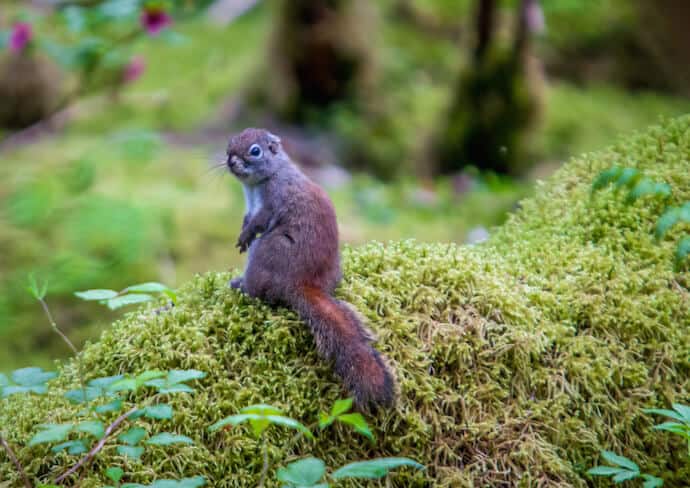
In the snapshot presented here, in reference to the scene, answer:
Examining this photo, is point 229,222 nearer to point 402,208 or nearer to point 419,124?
point 402,208

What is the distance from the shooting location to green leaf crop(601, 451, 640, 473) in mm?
1920

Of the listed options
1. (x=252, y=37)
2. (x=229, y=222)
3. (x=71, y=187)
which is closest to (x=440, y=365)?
(x=71, y=187)

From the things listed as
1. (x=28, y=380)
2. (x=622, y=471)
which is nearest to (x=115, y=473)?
(x=28, y=380)

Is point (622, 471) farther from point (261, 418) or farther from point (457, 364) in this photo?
point (261, 418)

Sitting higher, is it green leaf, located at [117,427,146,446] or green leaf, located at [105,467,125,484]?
green leaf, located at [117,427,146,446]

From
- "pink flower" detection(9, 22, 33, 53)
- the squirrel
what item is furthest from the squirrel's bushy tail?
"pink flower" detection(9, 22, 33, 53)

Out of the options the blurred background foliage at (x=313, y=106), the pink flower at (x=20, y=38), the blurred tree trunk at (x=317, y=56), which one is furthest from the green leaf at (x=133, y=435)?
the blurred tree trunk at (x=317, y=56)

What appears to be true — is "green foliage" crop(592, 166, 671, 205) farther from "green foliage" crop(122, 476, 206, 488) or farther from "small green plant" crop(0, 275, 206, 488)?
"green foliage" crop(122, 476, 206, 488)

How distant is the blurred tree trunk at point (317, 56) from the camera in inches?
309

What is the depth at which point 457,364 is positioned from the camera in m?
2.16

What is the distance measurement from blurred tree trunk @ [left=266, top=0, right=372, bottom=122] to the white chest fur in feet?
17.6

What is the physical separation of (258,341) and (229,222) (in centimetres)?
379

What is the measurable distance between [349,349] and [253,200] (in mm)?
987

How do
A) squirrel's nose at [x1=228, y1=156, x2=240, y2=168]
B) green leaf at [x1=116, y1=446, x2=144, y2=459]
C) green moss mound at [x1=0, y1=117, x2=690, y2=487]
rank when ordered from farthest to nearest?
squirrel's nose at [x1=228, y1=156, x2=240, y2=168] < green moss mound at [x1=0, y1=117, x2=690, y2=487] < green leaf at [x1=116, y1=446, x2=144, y2=459]
